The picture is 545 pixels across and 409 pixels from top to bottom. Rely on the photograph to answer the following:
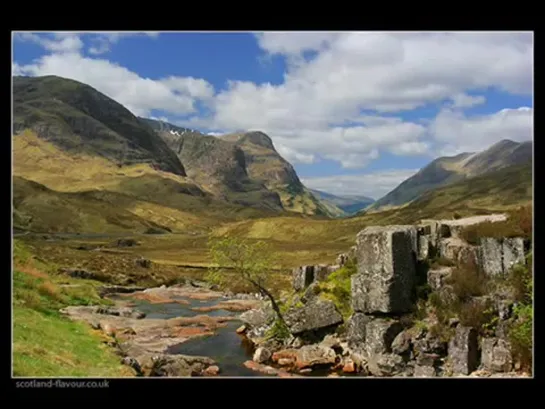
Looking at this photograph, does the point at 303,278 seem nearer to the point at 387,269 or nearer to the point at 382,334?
the point at 382,334

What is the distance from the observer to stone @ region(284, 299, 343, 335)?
18406 millimetres

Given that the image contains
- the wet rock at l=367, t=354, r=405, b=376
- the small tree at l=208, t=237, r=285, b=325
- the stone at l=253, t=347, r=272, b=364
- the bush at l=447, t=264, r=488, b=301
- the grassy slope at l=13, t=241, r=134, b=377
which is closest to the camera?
the grassy slope at l=13, t=241, r=134, b=377

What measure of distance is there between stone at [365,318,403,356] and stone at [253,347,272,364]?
3.84 m

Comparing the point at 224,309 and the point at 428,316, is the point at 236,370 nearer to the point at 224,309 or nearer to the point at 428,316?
the point at 428,316

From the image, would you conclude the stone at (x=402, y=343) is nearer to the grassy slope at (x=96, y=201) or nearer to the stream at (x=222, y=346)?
the stream at (x=222, y=346)

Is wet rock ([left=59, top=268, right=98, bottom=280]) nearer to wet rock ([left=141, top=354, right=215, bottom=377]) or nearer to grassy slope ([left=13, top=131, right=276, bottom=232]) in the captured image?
wet rock ([left=141, top=354, right=215, bottom=377])

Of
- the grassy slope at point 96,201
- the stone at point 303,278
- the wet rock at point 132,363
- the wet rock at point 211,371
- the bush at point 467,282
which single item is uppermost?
the grassy slope at point 96,201

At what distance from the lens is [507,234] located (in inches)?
543

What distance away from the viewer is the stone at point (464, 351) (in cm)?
1337

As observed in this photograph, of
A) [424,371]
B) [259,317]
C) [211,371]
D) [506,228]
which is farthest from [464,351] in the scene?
[259,317]

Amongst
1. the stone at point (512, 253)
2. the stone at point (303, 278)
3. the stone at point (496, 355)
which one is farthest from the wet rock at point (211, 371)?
the stone at point (512, 253)

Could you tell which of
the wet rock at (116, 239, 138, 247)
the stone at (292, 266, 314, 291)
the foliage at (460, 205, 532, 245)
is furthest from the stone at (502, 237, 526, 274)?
the wet rock at (116, 239, 138, 247)
